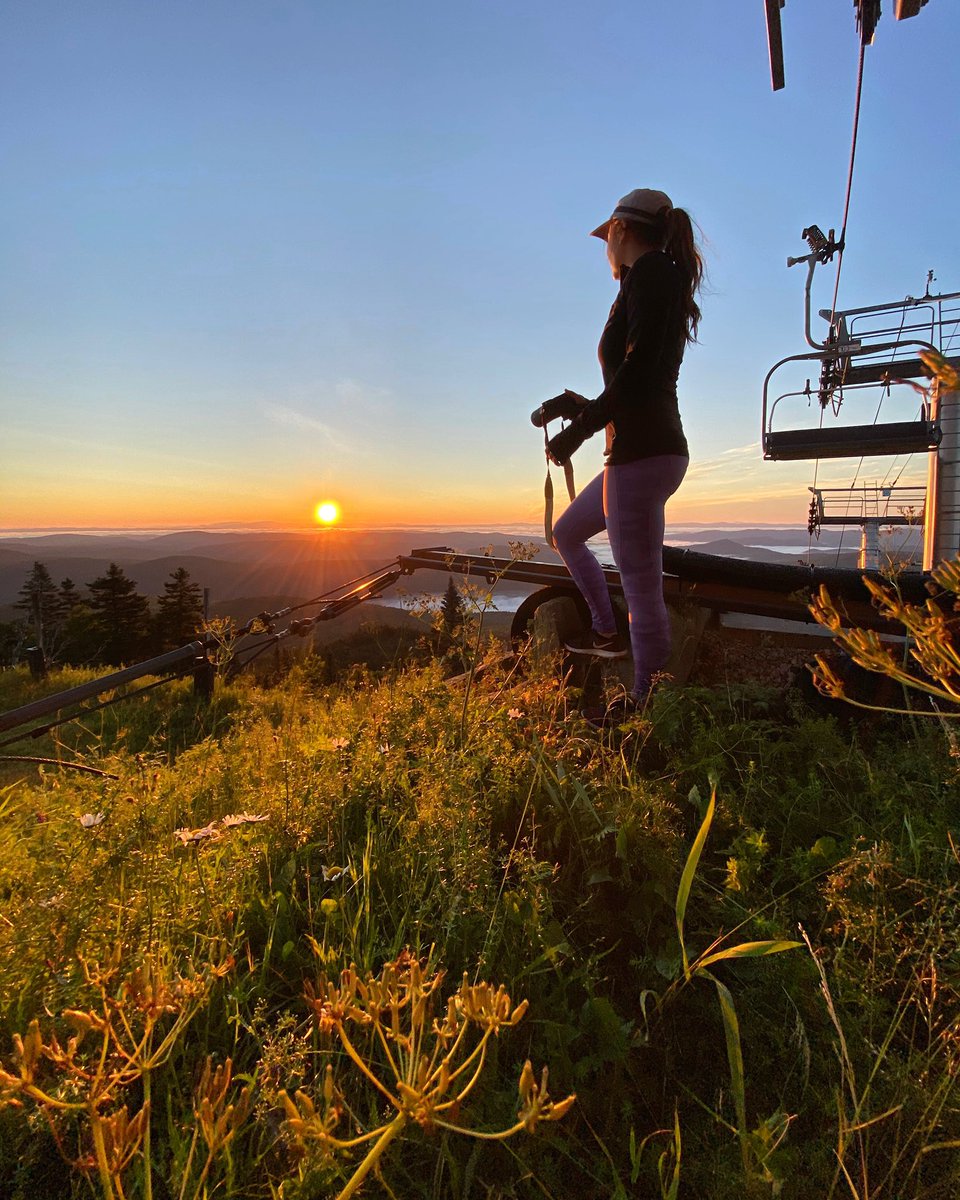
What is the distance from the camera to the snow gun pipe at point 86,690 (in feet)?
7.81

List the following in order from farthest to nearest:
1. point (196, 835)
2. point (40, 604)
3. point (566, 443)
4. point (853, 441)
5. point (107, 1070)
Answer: point (40, 604)
point (853, 441)
point (566, 443)
point (196, 835)
point (107, 1070)

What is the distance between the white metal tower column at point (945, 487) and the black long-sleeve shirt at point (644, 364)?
25.2 feet

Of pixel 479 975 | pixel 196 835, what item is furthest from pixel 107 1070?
pixel 479 975

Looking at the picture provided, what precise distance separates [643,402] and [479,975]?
2.36m

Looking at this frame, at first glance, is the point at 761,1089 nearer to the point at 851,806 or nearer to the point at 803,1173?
the point at 803,1173

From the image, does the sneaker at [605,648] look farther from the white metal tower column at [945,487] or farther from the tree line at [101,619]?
the tree line at [101,619]

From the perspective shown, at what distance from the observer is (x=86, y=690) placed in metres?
2.66

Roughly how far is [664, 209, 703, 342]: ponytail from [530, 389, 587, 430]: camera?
62 centimetres

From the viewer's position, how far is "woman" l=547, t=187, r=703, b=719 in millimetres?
2629

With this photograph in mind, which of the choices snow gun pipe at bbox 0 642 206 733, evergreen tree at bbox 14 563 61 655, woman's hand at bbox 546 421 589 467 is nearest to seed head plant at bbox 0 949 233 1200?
snow gun pipe at bbox 0 642 206 733

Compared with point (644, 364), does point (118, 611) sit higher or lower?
lower

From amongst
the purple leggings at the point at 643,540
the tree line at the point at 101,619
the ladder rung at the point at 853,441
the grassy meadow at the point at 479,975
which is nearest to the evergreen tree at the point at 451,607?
the grassy meadow at the point at 479,975

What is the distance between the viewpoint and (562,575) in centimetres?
405

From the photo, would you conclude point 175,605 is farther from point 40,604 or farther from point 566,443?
point 566,443
